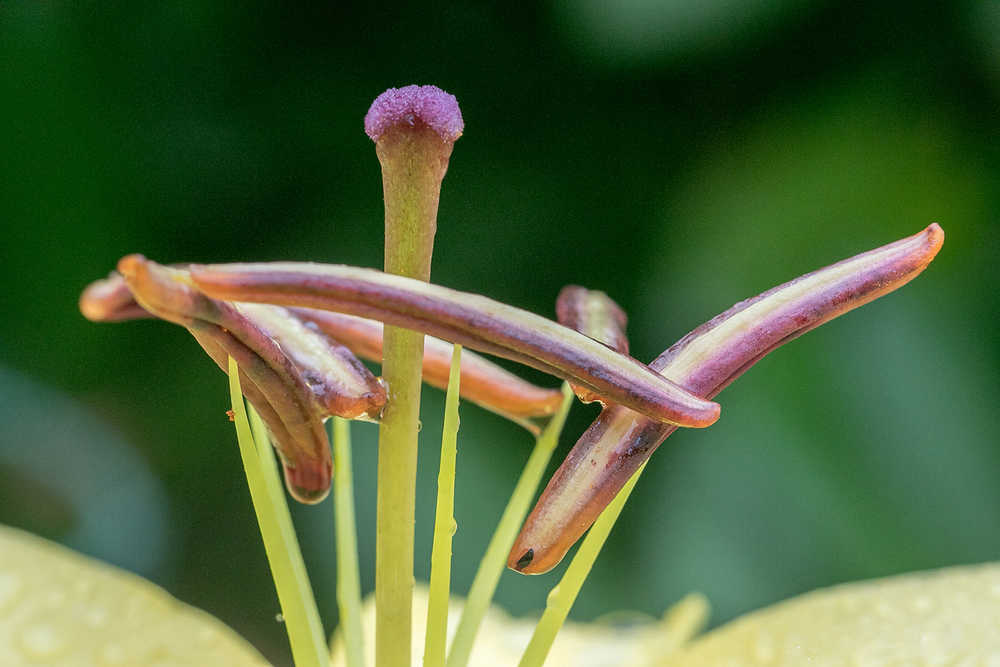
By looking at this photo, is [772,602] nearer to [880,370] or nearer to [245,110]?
[880,370]

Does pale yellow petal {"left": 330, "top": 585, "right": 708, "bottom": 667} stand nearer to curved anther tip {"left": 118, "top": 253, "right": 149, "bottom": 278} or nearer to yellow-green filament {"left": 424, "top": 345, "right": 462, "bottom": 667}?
yellow-green filament {"left": 424, "top": 345, "right": 462, "bottom": 667}

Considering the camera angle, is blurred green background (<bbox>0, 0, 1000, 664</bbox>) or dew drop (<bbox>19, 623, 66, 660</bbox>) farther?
blurred green background (<bbox>0, 0, 1000, 664</bbox>)

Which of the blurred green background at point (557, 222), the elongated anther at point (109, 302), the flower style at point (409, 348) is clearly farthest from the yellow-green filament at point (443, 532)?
the blurred green background at point (557, 222)

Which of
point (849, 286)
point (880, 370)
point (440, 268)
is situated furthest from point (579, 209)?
point (849, 286)

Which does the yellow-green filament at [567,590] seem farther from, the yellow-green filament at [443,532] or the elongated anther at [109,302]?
the elongated anther at [109,302]

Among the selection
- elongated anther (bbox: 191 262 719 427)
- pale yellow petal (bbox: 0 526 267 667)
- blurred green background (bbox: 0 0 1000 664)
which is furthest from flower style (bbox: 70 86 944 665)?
blurred green background (bbox: 0 0 1000 664)

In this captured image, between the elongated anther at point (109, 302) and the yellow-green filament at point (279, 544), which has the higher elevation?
the elongated anther at point (109, 302)

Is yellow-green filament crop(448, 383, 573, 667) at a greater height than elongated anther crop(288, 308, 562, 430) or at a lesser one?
lesser

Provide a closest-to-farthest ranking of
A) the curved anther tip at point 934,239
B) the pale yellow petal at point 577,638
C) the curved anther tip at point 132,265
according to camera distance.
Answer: the curved anther tip at point 132,265, the curved anther tip at point 934,239, the pale yellow petal at point 577,638
